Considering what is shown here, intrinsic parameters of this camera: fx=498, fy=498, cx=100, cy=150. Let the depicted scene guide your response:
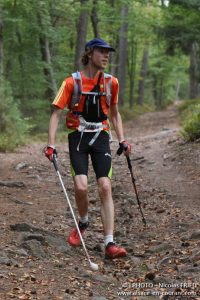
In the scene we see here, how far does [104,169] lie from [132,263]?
1.13 metres

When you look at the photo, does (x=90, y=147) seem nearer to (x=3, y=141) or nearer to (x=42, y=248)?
(x=42, y=248)

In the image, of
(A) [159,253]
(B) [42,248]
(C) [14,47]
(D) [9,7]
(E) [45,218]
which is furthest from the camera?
(C) [14,47]

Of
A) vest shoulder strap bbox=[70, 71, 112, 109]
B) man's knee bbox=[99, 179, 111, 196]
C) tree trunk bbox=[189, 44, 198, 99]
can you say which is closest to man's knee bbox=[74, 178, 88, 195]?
man's knee bbox=[99, 179, 111, 196]

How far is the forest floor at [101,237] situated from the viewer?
4.63 meters

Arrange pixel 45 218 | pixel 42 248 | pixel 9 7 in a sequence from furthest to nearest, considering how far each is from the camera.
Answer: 1. pixel 9 7
2. pixel 45 218
3. pixel 42 248

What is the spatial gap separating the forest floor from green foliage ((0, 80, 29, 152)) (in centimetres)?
264

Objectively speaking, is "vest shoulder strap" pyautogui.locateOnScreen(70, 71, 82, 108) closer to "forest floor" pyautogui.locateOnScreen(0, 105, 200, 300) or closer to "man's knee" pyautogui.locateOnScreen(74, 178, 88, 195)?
"man's knee" pyautogui.locateOnScreen(74, 178, 88, 195)

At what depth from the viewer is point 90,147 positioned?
19.6 ft

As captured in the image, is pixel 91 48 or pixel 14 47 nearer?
pixel 91 48

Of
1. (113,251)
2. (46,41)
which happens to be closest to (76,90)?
(113,251)

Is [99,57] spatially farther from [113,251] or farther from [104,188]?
[113,251]

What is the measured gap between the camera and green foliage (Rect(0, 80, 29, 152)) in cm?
1503

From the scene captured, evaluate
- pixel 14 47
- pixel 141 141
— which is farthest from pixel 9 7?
pixel 141 141

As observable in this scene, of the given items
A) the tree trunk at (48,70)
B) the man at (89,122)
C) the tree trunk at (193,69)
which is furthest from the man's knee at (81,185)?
the tree trunk at (193,69)
